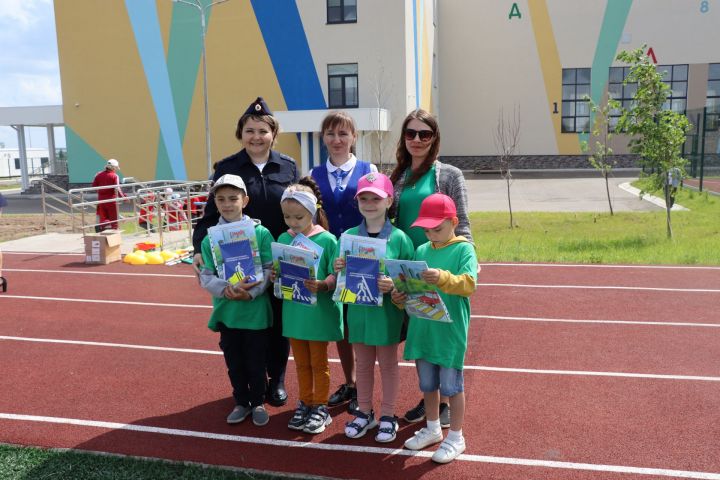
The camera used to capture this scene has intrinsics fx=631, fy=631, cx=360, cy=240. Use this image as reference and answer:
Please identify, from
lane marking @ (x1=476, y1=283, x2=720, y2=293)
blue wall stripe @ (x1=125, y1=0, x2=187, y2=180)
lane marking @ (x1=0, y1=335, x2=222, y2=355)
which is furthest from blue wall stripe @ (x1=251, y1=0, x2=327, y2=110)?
lane marking @ (x1=0, y1=335, x2=222, y2=355)

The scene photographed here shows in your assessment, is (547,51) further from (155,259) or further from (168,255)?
(155,259)

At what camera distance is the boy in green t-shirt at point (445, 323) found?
12.4 feet

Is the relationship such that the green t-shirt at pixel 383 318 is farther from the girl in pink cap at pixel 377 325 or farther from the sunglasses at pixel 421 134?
the sunglasses at pixel 421 134

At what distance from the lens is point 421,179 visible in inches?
166

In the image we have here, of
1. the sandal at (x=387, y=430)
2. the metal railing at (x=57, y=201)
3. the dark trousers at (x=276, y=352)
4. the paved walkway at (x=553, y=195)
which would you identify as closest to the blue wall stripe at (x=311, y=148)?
the paved walkway at (x=553, y=195)

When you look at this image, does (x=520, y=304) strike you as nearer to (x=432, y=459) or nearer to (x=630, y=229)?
(x=432, y=459)

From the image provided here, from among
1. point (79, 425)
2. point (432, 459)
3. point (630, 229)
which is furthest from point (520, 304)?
point (630, 229)

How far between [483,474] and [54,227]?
55.3ft

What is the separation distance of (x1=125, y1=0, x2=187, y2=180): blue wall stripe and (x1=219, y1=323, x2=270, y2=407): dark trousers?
27.3 meters

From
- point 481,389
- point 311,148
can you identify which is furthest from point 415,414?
point 311,148

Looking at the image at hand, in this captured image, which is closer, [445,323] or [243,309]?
[445,323]

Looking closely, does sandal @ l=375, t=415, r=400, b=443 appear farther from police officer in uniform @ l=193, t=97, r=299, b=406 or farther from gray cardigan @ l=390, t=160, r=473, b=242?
gray cardigan @ l=390, t=160, r=473, b=242

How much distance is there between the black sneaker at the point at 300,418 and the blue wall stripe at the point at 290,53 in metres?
25.1

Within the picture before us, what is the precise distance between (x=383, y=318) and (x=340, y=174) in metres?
1.11
